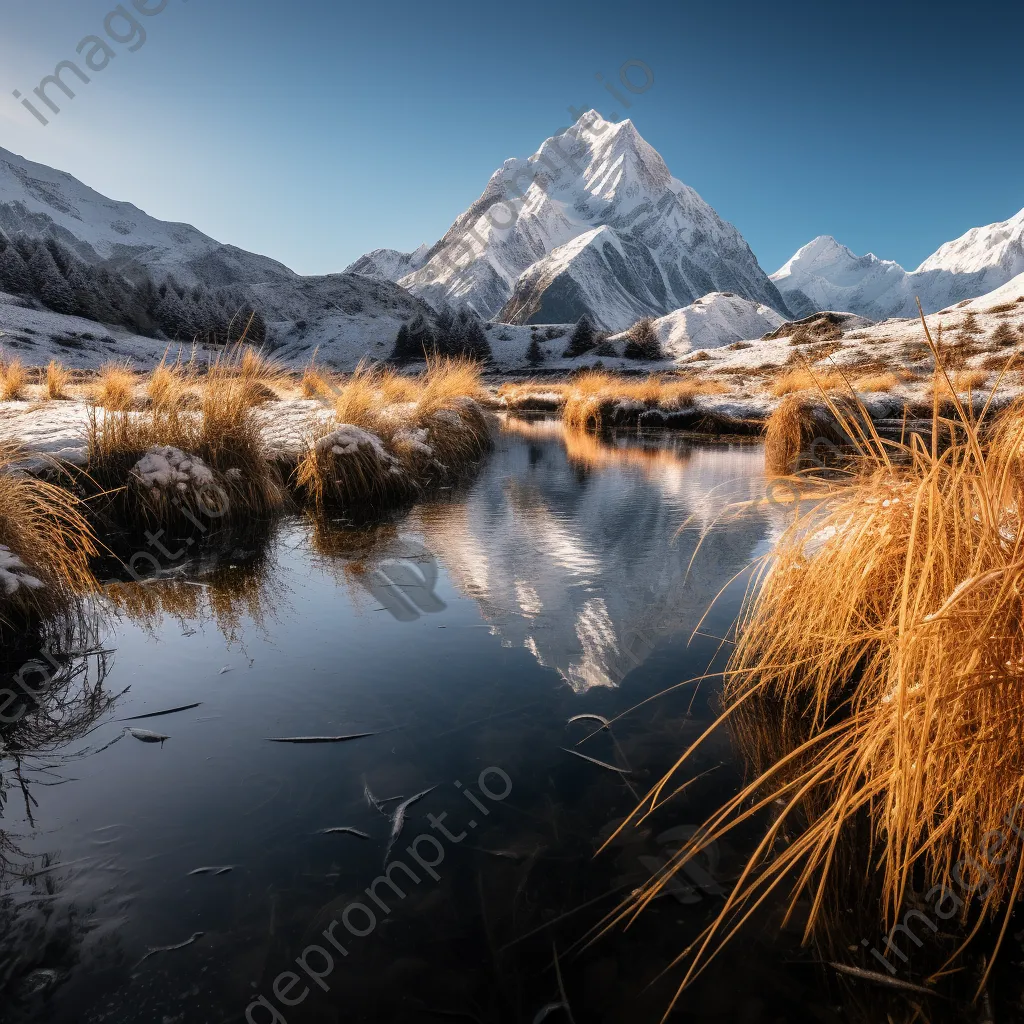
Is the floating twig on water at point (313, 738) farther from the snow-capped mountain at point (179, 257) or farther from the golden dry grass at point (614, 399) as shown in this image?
the snow-capped mountain at point (179, 257)

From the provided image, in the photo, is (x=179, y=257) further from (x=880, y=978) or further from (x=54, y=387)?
(x=880, y=978)

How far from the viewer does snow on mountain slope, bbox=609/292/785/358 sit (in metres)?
44.1

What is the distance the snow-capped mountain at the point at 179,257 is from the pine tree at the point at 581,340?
15.8 m

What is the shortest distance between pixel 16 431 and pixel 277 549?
7.63 feet

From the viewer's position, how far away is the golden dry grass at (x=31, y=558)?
8.85ft

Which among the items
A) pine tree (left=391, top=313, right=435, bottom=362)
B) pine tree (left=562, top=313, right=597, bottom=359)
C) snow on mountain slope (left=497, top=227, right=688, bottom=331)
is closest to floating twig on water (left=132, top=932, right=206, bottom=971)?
pine tree (left=562, top=313, right=597, bottom=359)

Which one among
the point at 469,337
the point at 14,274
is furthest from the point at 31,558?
the point at 14,274

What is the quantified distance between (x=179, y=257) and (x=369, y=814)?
123 meters

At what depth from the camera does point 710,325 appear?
156ft

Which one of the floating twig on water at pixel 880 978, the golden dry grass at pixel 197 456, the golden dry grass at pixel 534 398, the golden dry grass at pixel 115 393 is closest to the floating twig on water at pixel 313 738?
the floating twig on water at pixel 880 978

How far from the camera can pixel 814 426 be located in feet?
30.7

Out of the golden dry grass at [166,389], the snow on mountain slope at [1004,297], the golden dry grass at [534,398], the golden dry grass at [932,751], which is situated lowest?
the golden dry grass at [932,751]

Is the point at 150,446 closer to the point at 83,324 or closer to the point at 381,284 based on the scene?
the point at 83,324

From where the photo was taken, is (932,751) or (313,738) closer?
(932,751)
